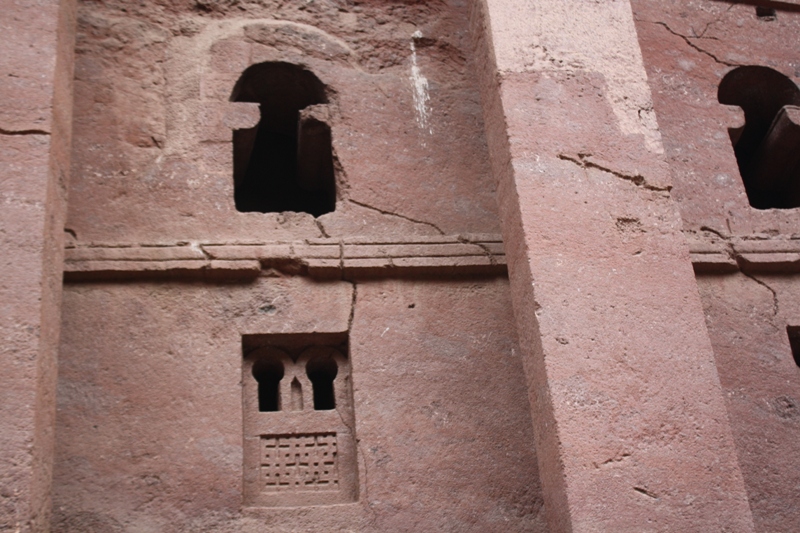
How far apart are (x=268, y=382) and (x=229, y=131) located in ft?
3.43

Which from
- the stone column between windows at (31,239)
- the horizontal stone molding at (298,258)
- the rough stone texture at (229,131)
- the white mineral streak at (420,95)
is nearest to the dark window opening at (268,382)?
the horizontal stone molding at (298,258)

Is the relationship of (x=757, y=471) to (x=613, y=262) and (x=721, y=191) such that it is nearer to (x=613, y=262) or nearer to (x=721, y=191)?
(x=613, y=262)

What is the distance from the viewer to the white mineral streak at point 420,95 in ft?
13.9

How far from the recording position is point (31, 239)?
3072mm

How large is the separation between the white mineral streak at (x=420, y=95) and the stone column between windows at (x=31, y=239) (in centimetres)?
142

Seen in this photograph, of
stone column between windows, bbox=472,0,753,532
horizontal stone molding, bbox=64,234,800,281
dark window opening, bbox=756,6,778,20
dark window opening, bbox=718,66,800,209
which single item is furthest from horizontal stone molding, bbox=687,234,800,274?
dark window opening, bbox=756,6,778,20

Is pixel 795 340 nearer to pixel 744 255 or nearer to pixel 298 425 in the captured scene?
pixel 744 255

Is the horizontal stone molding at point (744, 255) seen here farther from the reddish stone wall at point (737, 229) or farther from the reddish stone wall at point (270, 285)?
the reddish stone wall at point (270, 285)

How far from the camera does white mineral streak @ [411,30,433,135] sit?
423cm

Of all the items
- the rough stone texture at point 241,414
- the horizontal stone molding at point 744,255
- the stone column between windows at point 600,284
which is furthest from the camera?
the horizontal stone molding at point 744,255

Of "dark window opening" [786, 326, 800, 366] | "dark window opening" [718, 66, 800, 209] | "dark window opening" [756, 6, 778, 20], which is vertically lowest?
"dark window opening" [786, 326, 800, 366]

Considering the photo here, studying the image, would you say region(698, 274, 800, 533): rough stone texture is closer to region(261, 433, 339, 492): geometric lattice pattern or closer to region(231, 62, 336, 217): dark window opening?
region(261, 433, 339, 492): geometric lattice pattern

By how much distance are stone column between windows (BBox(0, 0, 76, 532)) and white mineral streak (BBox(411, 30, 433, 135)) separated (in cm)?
142

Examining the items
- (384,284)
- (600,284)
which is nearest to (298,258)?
(384,284)
